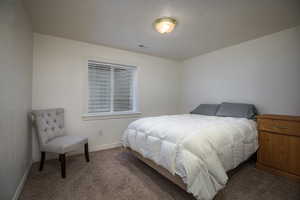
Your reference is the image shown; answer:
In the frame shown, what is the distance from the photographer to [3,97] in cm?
125

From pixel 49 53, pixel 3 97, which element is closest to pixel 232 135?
pixel 3 97

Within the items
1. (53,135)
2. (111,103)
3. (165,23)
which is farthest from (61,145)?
(165,23)

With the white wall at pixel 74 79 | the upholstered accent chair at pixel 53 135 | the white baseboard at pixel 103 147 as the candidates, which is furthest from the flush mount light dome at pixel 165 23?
the white baseboard at pixel 103 147

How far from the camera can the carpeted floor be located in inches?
61.9

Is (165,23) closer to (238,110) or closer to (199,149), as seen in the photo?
(199,149)

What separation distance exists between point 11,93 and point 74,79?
1.32 metres

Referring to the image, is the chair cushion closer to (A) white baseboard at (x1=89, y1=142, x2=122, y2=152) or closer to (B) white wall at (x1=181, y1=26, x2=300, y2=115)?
(A) white baseboard at (x1=89, y1=142, x2=122, y2=152)

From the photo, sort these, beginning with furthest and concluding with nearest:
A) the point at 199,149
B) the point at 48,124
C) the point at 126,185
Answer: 1. the point at 48,124
2. the point at 126,185
3. the point at 199,149

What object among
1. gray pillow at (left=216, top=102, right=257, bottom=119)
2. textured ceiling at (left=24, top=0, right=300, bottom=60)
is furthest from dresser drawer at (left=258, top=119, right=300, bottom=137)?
textured ceiling at (left=24, top=0, right=300, bottom=60)

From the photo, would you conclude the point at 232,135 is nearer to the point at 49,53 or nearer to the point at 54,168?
the point at 54,168

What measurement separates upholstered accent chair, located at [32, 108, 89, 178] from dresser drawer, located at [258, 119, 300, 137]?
9.43ft

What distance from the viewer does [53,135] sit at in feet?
7.40

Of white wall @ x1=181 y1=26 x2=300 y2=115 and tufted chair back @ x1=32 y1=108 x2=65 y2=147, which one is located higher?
white wall @ x1=181 y1=26 x2=300 y2=115

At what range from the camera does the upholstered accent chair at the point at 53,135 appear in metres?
1.93
